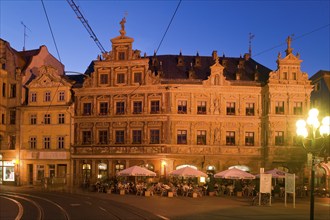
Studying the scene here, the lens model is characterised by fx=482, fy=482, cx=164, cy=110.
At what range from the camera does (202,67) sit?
55688 millimetres

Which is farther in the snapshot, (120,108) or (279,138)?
(120,108)

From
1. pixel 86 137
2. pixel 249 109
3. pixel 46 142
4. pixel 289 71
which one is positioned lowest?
pixel 46 142

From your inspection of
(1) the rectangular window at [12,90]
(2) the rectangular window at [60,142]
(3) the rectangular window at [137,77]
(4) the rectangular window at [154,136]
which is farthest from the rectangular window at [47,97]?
(4) the rectangular window at [154,136]

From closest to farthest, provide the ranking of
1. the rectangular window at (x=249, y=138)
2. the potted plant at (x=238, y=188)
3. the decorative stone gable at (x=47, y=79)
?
the potted plant at (x=238, y=188) < the rectangular window at (x=249, y=138) < the decorative stone gable at (x=47, y=79)

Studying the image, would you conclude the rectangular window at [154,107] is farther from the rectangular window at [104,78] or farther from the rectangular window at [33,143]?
the rectangular window at [33,143]

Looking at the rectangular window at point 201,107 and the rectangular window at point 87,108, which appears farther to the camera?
the rectangular window at point 87,108

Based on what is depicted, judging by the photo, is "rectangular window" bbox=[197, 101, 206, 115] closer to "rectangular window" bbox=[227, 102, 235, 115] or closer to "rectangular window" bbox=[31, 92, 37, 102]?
"rectangular window" bbox=[227, 102, 235, 115]

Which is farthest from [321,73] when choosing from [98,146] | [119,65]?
[98,146]

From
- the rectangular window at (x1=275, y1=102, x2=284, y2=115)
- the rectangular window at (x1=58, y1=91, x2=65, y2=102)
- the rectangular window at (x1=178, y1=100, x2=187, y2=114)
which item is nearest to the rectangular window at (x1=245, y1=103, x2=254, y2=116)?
the rectangular window at (x1=275, y1=102, x2=284, y2=115)

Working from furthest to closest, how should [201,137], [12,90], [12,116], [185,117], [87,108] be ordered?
1. [12,90]
2. [12,116]
3. [87,108]
4. [201,137]
5. [185,117]

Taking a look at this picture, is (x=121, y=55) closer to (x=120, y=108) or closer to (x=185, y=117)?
(x=120, y=108)

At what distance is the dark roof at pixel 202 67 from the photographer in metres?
54.0

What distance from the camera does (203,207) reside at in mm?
30234

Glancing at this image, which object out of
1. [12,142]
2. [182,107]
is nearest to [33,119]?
[12,142]
